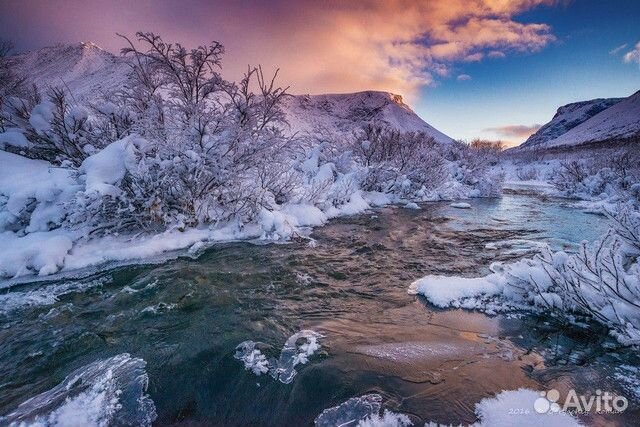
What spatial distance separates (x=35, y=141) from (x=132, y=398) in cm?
804

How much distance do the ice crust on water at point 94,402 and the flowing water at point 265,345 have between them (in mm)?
13

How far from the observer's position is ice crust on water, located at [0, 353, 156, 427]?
6.46 feet

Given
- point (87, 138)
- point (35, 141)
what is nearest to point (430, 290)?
point (87, 138)

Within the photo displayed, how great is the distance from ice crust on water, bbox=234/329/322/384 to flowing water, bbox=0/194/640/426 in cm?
4

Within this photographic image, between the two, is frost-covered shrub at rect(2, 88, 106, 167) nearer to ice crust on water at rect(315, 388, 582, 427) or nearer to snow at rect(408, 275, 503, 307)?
ice crust on water at rect(315, 388, 582, 427)

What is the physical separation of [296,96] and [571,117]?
116653 millimetres

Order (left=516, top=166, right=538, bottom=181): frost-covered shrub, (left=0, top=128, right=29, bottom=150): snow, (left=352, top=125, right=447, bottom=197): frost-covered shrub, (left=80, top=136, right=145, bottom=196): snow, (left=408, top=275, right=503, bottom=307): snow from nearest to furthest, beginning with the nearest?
(left=408, top=275, right=503, bottom=307): snow, (left=80, top=136, right=145, bottom=196): snow, (left=0, top=128, right=29, bottom=150): snow, (left=352, top=125, right=447, bottom=197): frost-covered shrub, (left=516, top=166, right=538, bottom=181): frost-covered shrub

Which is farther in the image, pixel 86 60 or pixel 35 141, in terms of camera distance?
pixel 86 60

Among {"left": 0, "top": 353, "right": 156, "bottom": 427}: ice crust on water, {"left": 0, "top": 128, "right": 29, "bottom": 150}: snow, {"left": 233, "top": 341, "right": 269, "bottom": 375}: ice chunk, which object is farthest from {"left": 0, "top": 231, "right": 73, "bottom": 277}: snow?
{"left": 233, "top": 341, "right": 269, "bottom": 375}: ice chunk

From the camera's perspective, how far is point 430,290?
3.92m

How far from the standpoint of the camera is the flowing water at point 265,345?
2146mm

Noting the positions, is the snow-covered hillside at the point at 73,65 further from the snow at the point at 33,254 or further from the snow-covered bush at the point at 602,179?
the snow-covered bush at the point at 602,179

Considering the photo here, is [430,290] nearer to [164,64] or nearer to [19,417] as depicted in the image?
[19,417]

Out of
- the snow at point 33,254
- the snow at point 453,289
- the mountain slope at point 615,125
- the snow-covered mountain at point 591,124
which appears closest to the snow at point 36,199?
the snow at point 33,254
